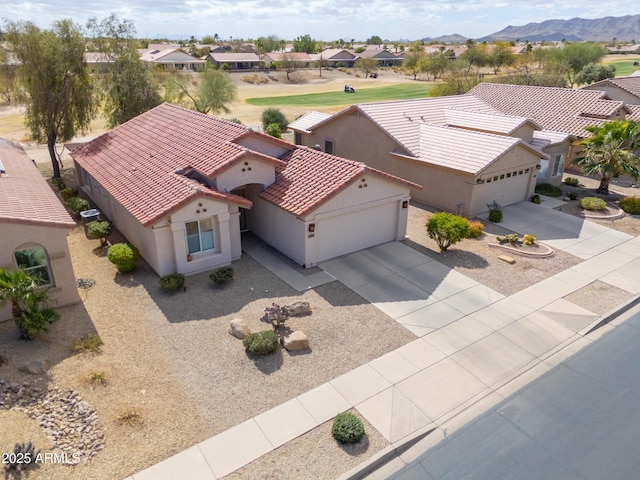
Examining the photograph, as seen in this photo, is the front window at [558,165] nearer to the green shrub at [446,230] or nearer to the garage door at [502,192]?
the garage door at [502,192]

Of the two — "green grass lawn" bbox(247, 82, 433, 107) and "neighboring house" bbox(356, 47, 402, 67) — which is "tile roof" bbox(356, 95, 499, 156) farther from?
"neighboring house" bbox(356, 47, 402, 67)

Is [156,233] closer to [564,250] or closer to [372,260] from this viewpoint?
[372,260]

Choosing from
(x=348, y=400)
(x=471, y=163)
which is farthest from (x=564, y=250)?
(x=348, y=400)

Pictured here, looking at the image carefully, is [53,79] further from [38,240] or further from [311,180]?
[311,180]

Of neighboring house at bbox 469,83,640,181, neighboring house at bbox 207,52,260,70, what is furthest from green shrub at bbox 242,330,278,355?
neighboring house at bbox 207,52,260,70

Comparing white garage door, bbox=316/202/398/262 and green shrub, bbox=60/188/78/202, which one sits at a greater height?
white garage door, bbox=316/202/398/262

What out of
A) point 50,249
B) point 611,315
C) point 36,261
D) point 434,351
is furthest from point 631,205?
point 36,261
